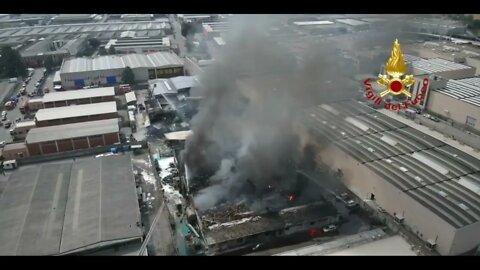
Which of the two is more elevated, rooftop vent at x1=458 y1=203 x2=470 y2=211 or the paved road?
the paved road

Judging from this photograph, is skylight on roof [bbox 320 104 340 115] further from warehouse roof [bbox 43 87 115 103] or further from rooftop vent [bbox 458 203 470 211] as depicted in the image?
warehouse roof [bbox 43 87 115 103]

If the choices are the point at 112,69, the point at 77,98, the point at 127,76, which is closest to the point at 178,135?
the point at 77,98

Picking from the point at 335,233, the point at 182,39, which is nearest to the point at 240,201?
the point at 335,233

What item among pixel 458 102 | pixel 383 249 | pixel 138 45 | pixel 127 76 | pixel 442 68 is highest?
pixel 442 68

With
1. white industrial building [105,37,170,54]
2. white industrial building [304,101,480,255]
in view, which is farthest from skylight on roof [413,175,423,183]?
white industrial building [105,37,170,54]

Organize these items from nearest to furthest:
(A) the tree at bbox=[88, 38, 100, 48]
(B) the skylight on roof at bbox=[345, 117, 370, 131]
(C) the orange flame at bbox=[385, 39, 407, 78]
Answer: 1. (C) the orange flame at bbox=[385, 39, 407, 78]
2. (B) the skylight on roof at bbox=[345, 117, 370, 131]
3. (A) the tree at bbox=[88, 38, 100, 48]

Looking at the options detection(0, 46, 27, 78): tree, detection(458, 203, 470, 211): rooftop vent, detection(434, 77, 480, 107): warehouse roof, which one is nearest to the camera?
detection(458, 203, 470, 211): rooftop vent

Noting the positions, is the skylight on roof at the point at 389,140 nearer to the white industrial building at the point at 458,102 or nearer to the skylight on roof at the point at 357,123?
the skylight on roof at the point at 357,123

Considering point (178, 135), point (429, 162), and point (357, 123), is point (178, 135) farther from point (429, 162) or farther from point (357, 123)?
point (429, 162)
